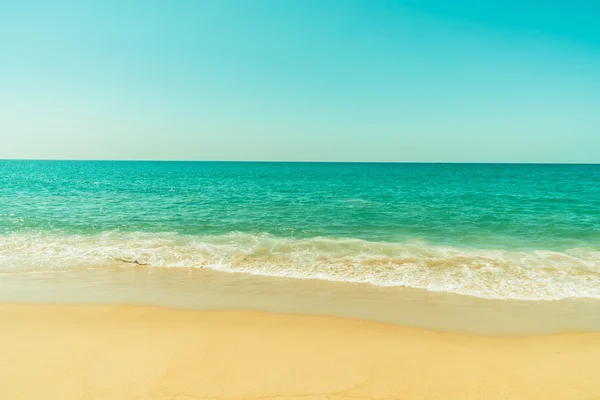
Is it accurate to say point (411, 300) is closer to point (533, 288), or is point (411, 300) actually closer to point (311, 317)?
point (311, 317)

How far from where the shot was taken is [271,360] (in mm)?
5668

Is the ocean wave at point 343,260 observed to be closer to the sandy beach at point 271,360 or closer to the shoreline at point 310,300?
the shoreline at point 310,300

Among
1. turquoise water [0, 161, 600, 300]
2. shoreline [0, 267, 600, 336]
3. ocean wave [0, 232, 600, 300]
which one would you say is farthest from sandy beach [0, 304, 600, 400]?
turquoise water [0, 161, 600, 300]

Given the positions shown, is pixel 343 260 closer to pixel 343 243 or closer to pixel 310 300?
pixel 343 243

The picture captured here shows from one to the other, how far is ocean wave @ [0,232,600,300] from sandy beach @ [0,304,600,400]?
321 cm

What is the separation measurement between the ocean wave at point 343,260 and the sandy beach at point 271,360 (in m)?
3.21

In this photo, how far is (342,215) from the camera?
2195 centimetres

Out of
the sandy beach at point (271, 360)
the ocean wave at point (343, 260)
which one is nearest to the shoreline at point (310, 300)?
the sandy beach at point (271, 360)

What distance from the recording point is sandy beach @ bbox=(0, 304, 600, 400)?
16.1ft

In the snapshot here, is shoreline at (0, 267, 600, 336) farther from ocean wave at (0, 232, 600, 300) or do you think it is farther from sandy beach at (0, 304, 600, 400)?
ocean wave at (0, 232, 600, 300)

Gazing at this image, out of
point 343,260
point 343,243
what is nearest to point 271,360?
point 343,260

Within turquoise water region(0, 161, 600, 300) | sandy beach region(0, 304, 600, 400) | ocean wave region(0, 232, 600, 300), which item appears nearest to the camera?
sandy beach region(0, 304, 600, 400)

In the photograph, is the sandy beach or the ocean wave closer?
the sandy beach

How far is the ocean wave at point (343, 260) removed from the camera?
9836 millimetres
